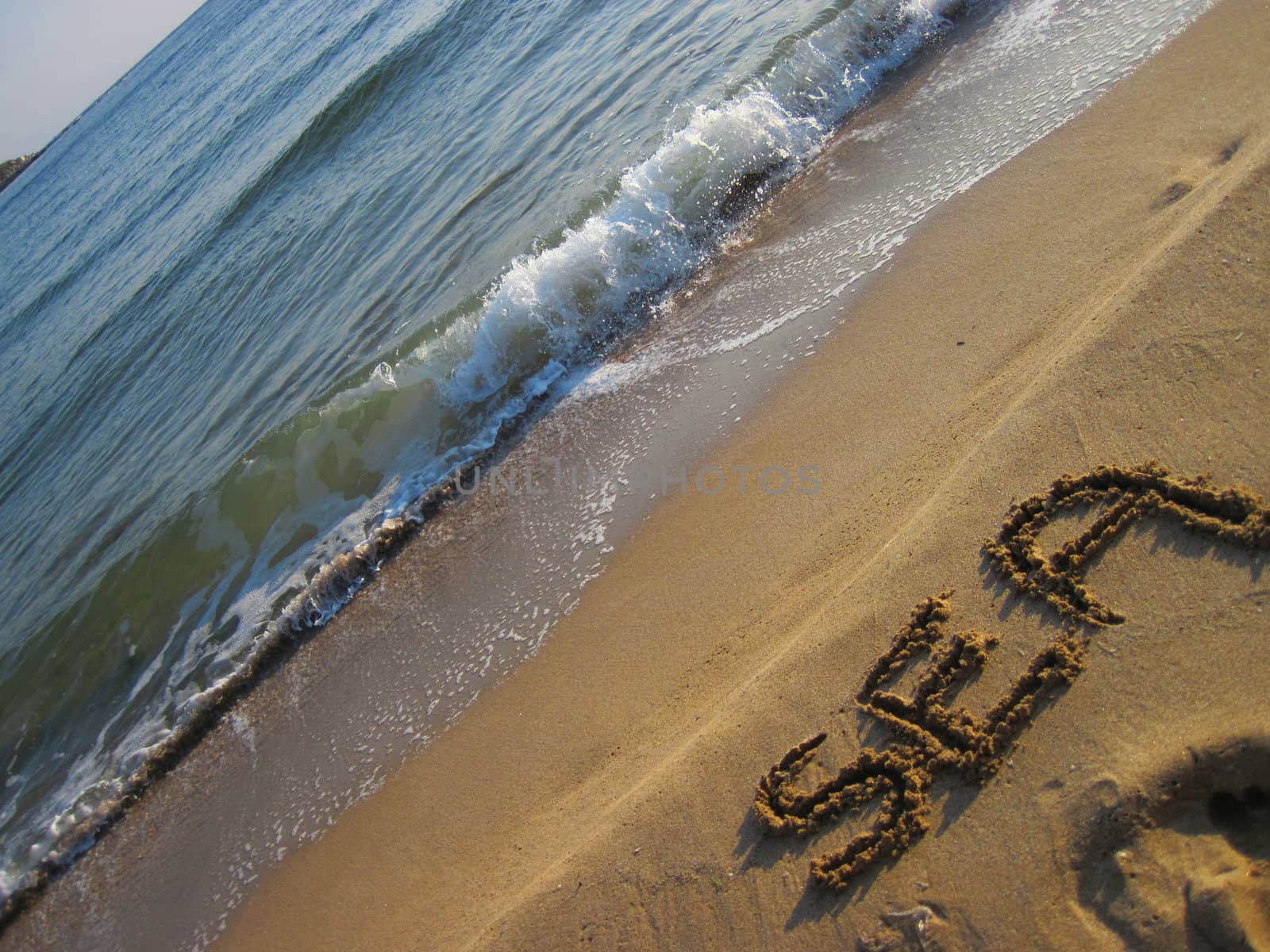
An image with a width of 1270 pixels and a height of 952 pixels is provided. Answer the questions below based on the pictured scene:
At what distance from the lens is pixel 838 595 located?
3570 millimetres

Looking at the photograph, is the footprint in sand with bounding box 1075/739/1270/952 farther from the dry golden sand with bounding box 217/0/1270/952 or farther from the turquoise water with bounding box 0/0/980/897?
the turquoise water with bounding box 0/0/980/897

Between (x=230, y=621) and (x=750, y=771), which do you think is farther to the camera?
(x=230, y=621)

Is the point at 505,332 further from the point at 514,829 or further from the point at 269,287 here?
the point at 269,287

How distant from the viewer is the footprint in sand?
6.93 feet

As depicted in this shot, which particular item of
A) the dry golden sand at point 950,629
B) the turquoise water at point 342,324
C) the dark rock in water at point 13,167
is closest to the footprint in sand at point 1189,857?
the dry golden sand at point 950,629

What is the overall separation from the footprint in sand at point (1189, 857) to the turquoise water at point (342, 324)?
482cm

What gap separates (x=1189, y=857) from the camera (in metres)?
2.25

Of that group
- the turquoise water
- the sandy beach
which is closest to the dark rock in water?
the turquoise water

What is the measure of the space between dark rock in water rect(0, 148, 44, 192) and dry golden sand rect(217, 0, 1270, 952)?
5278 cm

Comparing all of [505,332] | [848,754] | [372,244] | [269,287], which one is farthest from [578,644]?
[269,287]

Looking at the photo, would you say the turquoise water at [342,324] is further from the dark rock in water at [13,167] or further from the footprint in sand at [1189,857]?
the dark rock in water at [13,167]

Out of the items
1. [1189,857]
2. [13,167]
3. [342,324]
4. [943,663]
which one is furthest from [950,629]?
[13,167]

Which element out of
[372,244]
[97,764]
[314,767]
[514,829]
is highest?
[372,244]

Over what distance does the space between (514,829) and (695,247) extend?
17.1 feet
